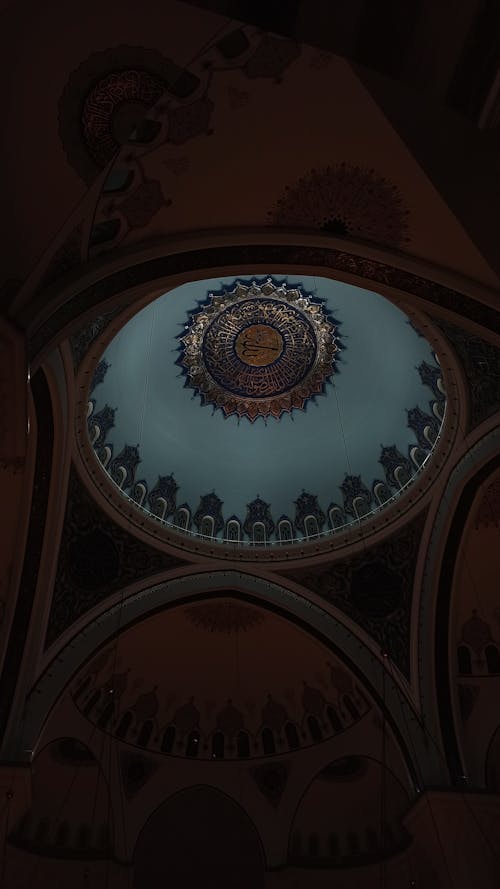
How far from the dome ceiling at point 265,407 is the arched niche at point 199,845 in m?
4.64

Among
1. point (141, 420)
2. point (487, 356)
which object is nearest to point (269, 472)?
point (141, 420)

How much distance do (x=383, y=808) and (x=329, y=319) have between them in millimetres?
7641

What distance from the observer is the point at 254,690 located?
10539 millimetres

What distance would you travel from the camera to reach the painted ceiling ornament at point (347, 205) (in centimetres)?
471

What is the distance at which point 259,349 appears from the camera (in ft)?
32.1

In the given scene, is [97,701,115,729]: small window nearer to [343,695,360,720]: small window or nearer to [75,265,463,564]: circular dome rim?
[75,265,463,564]: circular dome rim

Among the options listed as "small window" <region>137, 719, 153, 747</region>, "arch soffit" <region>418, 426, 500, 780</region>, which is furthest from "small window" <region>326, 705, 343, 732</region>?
"small window" <region>137, 719, 153, 747</region>

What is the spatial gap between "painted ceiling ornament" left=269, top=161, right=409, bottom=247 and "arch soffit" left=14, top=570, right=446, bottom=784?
5458 millimetres

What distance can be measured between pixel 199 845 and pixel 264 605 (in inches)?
182

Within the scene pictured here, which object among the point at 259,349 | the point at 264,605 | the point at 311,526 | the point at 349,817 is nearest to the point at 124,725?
the point at 264,605

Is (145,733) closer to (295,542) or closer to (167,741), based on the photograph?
(167,741)

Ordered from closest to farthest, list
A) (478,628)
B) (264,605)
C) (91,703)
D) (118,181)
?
(118,181)
(478,628)
(264,605)
(91,703)

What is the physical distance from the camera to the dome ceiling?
9164 millimetres

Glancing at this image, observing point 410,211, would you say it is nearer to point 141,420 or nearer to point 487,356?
point 487,356
